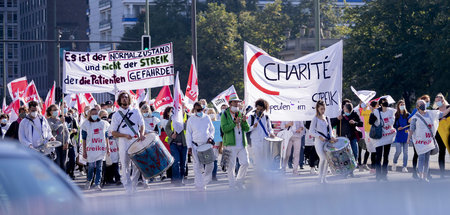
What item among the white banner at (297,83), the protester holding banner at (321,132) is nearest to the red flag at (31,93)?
the white banner at (297,83)

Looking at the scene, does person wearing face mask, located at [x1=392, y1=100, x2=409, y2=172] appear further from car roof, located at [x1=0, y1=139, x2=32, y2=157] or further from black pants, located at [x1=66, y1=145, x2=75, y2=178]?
car roof, located at [x1=0, y1=139, x2=32, y2=157]

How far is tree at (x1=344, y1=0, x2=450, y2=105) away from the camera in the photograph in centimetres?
4859

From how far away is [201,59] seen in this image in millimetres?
71875

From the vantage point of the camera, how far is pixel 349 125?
18438mm

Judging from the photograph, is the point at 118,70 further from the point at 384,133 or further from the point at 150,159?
the point at 150,159

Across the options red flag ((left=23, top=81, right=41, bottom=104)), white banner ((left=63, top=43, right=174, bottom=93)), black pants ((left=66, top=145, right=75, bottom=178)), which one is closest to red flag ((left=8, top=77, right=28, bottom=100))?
red flag ((left=23, top=81, right=41, bottom=104))

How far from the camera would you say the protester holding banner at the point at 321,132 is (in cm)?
1541

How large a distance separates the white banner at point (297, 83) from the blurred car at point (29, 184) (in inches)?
484

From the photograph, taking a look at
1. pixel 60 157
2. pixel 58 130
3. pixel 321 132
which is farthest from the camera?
pixel 58 130

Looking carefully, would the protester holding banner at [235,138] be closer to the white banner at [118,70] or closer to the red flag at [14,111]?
the white banner at [118,70]

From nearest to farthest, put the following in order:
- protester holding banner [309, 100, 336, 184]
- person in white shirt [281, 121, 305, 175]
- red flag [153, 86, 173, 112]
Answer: protester holding banner [309, 100, 336, 184] → person in white shirt [281, 121, 305, 175] → red flag [153, 86, 173, 112]

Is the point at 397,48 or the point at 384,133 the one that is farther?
the point at 397,48

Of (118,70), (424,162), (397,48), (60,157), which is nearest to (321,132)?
(424,162)

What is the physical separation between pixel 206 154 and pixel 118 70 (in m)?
7.59
